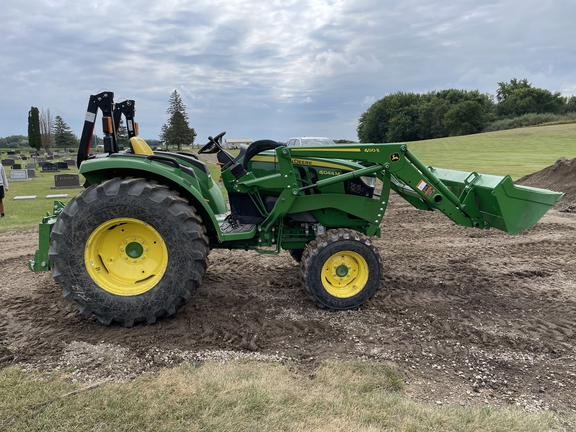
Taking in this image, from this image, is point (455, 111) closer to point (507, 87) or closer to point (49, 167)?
point (507, 87)

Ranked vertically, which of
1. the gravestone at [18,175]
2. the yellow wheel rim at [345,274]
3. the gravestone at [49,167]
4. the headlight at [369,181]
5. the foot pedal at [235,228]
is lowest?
the yellow wheel rim at [345,274]

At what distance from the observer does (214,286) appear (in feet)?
16.6

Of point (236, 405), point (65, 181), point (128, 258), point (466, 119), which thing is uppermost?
point (466, 119)

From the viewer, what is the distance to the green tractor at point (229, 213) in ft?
12.2

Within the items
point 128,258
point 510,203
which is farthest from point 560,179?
point 128,258

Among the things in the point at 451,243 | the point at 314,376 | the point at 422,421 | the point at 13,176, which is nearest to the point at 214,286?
the point at 314,376

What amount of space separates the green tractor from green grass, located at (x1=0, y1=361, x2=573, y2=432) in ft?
3.00

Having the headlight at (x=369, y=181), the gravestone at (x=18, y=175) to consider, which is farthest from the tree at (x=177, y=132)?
the headlight at (x=369, y=181)

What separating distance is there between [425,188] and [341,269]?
1219mm

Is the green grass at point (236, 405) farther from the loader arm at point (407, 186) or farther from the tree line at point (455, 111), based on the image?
the tree line at point (455, 111)

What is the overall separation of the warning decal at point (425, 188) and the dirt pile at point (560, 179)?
754cm

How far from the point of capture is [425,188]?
14.6 ft

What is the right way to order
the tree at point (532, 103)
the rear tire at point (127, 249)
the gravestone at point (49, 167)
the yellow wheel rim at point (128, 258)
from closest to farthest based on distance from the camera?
the rear tire at point (127, 249), the yellow wheel rim at point (128, 258), the gravestone at point (49, 167), the tree at point (532, 103)

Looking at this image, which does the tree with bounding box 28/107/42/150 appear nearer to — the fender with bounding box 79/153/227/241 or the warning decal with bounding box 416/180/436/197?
the fender with bounding box 79/153/227/241
